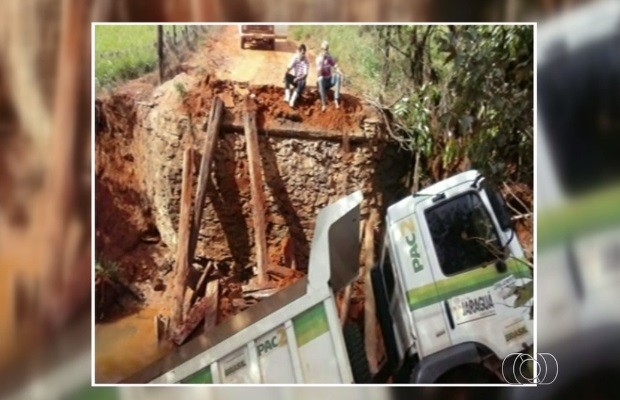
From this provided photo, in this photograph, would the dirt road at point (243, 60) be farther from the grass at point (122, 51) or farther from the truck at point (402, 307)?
the truck at point (402, 307)

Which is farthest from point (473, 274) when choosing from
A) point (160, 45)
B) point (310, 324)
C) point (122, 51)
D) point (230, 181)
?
point (122, 51)

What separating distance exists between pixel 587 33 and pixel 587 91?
25 centimetres

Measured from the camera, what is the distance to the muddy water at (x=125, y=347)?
620 centimetres

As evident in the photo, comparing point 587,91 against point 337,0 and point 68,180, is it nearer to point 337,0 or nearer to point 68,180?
point 337,0

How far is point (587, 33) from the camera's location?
6246 mm

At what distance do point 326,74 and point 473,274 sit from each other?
1.05 meters

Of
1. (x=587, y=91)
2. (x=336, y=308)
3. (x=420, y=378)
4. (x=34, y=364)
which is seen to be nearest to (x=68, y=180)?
(x=34, y=364)

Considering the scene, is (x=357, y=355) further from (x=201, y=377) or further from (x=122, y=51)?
(x=122, y=51)

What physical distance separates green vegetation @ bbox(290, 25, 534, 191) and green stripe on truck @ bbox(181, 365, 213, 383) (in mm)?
1163

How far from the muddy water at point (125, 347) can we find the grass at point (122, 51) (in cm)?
102

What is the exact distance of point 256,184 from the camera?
6207 mm

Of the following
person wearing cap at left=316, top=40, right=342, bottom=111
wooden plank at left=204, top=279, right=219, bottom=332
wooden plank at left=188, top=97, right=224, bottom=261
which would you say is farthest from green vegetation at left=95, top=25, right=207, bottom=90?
wooden plank at left=204, top=279, right=219, bottom=332

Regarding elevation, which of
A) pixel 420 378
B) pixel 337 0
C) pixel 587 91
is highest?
pixel 337 0

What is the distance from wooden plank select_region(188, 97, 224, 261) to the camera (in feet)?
20.3
